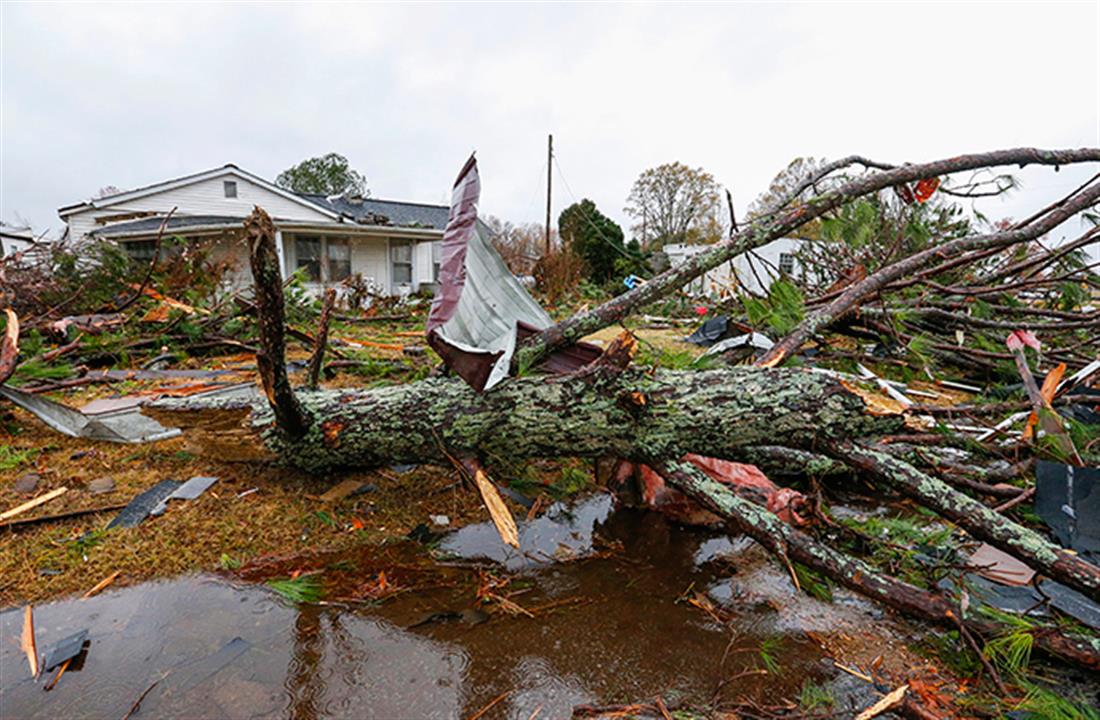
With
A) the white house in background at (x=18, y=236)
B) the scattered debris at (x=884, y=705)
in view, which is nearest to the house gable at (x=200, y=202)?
the white house in background at (x=18, y=236)

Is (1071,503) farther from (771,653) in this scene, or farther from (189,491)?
(189,491)

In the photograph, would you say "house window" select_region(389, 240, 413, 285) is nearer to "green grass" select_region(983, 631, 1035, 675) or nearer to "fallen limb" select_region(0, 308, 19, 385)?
"fallen limb" select_region(0, 308, 19, 385)

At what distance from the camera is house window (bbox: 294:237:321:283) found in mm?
15266

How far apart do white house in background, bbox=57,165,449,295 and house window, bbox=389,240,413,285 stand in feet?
0.11

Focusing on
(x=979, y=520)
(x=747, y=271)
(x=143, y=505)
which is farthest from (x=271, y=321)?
(x=747, y=271)

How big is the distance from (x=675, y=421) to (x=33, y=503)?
2.85 m

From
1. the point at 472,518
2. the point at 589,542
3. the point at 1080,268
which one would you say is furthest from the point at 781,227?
the point at 1080,268

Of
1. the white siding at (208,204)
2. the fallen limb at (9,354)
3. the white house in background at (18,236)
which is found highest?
the white siding at (208,204)

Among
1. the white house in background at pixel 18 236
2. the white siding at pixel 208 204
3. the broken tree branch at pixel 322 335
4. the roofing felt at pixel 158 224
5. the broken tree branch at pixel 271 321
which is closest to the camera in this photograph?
the broken tree branch at pixel 271 321

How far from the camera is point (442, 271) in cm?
218

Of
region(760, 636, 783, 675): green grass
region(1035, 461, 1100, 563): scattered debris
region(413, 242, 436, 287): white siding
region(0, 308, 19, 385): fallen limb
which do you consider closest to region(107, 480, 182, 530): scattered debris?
region(0, 308, 19, 385): fallen limb

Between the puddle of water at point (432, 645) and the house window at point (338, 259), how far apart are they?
14938 millimetres

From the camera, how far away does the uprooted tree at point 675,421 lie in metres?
1.88

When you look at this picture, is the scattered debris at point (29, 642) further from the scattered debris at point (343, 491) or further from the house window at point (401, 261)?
the house window at point (401, 261)
